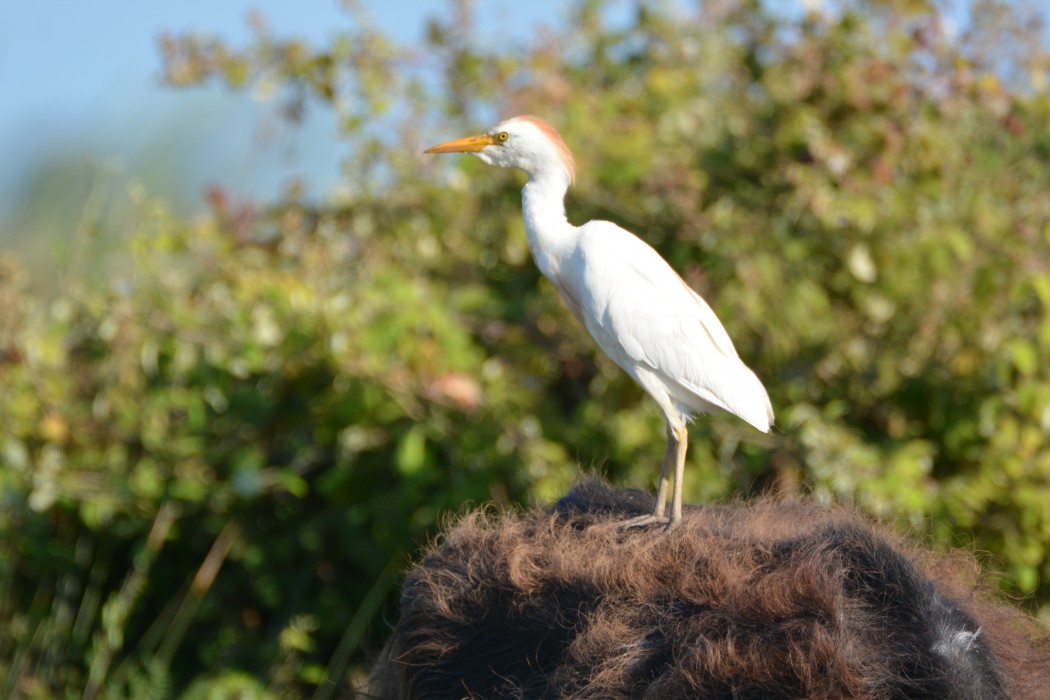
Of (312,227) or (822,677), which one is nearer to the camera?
(822,677)

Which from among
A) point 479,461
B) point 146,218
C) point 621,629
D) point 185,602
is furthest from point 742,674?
point 146,218

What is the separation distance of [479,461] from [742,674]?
3.16m

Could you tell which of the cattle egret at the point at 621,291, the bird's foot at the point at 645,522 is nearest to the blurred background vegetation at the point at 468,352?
the cattle egret at the point at 621,291

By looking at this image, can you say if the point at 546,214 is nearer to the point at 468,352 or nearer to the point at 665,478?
the point at 665,478

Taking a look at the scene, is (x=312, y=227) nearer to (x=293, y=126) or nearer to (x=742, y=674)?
(x=293, y=126)

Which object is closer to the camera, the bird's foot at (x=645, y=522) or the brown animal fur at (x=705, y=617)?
the brown animal fur at (x=705, y=617)

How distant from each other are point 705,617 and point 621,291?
1.28 meters

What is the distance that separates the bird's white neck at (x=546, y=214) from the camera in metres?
2.99

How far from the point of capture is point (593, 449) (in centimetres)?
491

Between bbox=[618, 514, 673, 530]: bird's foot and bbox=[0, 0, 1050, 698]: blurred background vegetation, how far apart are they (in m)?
2.00

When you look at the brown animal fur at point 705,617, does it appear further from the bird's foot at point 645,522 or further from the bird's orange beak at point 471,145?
the bird's orange beak at point 471,145

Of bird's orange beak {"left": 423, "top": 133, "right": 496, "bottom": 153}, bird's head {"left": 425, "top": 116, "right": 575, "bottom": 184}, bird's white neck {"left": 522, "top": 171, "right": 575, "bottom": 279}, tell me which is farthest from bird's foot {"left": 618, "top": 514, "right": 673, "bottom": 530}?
bird's orange beak {"left": 423, "top": 133, "right": 496, "bottom": 153}

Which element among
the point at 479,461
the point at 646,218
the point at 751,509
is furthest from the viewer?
the point at 646,218

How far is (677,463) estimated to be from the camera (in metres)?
2.75
